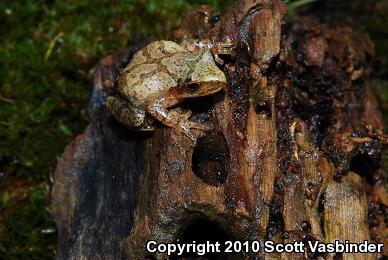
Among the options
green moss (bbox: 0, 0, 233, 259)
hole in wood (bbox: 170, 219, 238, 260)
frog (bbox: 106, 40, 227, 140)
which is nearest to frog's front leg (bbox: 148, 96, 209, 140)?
frog (bbox: 106, 40, 227, 140)

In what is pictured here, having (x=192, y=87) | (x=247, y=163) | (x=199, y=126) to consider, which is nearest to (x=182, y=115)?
(x=199, y=126)

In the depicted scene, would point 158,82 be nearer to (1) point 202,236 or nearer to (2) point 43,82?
(1) point 202,236

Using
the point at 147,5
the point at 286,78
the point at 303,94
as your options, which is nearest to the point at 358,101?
the point at 303,94

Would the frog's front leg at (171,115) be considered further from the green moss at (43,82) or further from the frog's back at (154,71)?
the green moss at (43,82)

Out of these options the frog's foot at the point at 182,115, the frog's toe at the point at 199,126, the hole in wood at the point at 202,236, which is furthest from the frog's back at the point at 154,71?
the hole in wood at the point at 202,236

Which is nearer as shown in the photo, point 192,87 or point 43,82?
point 192,87

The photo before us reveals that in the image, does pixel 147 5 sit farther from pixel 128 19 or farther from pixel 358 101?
pixel 358 101
